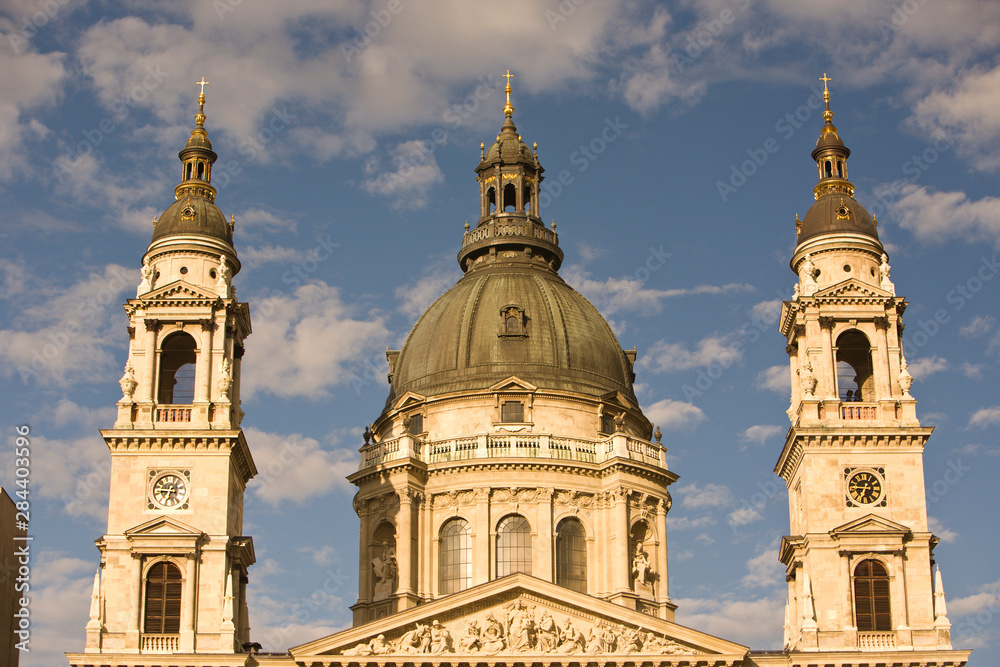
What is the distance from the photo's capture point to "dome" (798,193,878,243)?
57219mm

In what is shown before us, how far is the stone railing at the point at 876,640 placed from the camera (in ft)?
170

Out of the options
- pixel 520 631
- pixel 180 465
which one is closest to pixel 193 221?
pixel 180 465

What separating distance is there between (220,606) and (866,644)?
21.5 metres

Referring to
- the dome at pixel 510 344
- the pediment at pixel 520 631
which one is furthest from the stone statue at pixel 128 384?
the dome at pixel 510 344

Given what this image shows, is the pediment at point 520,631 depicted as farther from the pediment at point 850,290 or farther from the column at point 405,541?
the pediment at point 850,290

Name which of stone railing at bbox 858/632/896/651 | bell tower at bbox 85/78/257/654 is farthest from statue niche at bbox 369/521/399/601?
stone railing at bbox 858/632/896/651

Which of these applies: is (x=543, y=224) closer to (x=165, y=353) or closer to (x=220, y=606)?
(x=165, y=353)

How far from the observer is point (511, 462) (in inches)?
2451

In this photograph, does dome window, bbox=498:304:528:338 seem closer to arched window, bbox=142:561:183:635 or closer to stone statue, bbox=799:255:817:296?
stone statue, bbox=799:255:817:296

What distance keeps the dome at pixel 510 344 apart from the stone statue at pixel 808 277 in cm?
1184

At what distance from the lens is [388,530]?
63.6 meters

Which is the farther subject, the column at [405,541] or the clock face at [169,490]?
the column at [405,541]

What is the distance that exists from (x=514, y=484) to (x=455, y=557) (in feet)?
12.4

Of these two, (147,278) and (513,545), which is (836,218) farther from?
(147,278)
